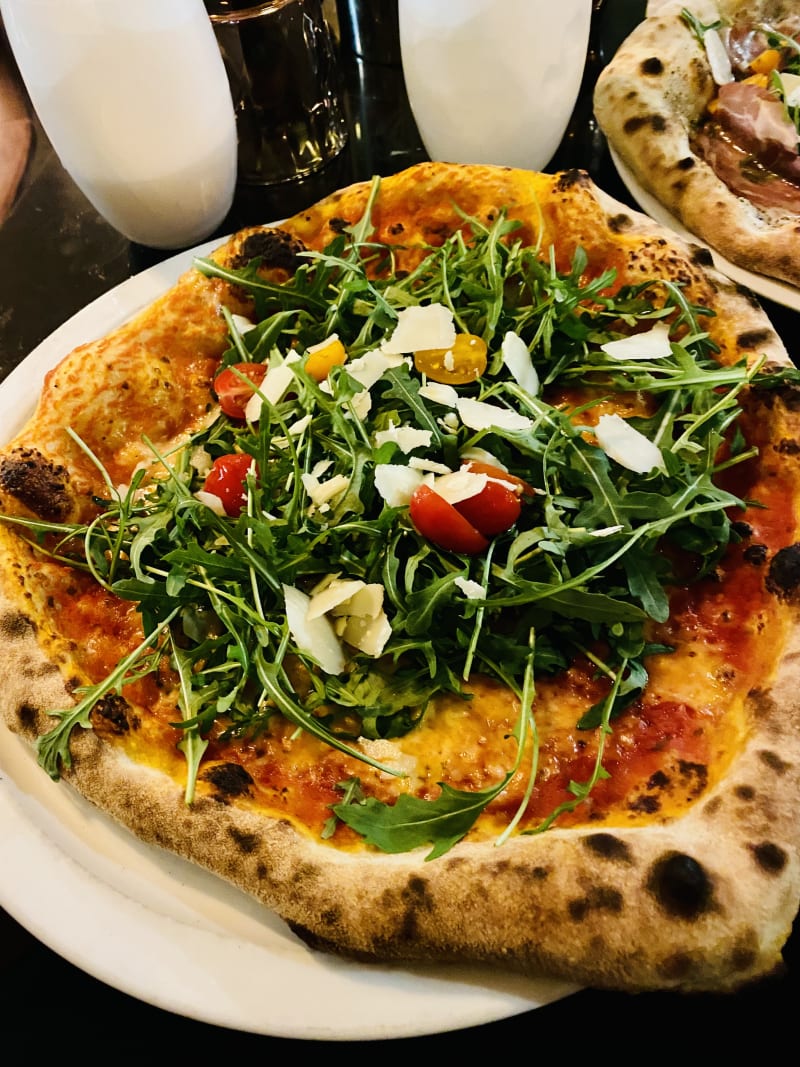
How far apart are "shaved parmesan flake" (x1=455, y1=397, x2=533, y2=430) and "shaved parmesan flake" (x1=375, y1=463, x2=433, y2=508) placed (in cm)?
18

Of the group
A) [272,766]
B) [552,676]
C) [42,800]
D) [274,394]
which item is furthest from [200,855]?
[274,394]

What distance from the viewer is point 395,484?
1402mm

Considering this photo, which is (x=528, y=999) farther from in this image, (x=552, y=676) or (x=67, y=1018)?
(x=67, y=1018)

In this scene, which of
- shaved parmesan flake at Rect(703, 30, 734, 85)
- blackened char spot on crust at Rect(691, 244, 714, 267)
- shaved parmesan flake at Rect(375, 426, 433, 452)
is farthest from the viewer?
shaved parmesan flake at Rect(703, 30, 734, 85)

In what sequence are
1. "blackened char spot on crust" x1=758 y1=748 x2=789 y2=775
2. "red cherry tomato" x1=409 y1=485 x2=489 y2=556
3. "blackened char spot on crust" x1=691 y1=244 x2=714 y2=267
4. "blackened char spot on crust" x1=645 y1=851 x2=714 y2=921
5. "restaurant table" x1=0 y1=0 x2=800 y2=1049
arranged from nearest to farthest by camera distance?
"blackened char spot on crust" x1=645 y1=851 x2=714 y2=921 → "blackened char spot on crust" x1=758 y1=748 x2=789 y2=775 → "restaurant table" x1=0 y1=0 x2=800 y2=1049 → "red cherry tomato" x1=409 y1=485 x2=489 y2=556 → "blackened char spot on crust" x1=691 y1=244 x2=714 y2=267

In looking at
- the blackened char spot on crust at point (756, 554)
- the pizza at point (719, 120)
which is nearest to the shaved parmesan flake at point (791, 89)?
the pizza at point (719, 120)

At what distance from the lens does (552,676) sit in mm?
1372

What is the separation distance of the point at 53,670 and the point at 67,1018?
0.56 metres

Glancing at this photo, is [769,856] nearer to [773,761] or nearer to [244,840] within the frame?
[773,761]

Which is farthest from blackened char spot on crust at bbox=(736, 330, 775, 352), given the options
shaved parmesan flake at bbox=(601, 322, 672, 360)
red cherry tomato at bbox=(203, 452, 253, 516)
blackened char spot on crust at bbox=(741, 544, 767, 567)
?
red cherry tomato at bbox=(203, 452, 253, 516)

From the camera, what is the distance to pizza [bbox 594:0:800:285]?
2129 millimetres

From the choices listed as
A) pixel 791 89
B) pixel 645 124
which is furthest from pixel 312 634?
pixel 791 89

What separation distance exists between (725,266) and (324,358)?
1.08 meters

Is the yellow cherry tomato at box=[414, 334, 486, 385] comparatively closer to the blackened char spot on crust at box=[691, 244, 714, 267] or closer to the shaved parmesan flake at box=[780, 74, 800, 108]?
the blackened char spot on crust at box=[691, 244, 714, 267]
